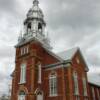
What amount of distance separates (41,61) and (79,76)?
7032mm

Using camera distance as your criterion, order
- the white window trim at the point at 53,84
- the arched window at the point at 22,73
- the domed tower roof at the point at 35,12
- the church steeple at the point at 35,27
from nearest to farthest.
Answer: the white window trim at the point at 53,84, the arched window at the point at 22,73, the church steeple at the point at 35,27, the domed tower roof at the point at 35,12

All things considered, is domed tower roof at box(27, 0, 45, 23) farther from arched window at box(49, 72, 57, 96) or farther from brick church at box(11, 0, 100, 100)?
arched window at box(49, 72, 57, 96)

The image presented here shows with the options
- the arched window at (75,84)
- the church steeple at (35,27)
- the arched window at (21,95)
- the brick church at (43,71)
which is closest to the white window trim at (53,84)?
the brick church at (43,71)

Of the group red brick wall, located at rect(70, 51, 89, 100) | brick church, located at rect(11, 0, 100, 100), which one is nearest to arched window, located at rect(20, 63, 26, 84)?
brick church, located at rect(11, 0, 100, 100)

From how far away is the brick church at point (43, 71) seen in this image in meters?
24.3

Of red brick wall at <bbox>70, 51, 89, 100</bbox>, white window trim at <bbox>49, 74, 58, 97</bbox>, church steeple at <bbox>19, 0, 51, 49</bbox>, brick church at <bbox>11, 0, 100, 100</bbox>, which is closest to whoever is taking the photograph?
brick church at <bbox>11, 0, 100, 100</bbox>

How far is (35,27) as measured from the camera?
30.0 metres

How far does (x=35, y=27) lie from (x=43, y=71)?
8.60 m

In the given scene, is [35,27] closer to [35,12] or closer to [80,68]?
[35,12]

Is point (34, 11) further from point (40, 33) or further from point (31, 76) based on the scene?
point (31, 76)

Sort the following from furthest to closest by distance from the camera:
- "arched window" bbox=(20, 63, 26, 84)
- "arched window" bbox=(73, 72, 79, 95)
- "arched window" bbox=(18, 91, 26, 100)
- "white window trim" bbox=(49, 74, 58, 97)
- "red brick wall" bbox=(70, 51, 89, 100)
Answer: "arched window" bbox=(20, 63, 26, 84)
"red brick wall" bbox=(70, 51, 89, 100)
"arched window" bbox=(18, 91, 26, 100)
"arched window" bbox=(73, 72, 79, 95)
"white window trim" bbox=(49, 74, 58, 97)

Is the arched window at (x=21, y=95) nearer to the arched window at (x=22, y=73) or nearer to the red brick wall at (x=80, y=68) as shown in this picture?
the arched window at (x=22, y=73)

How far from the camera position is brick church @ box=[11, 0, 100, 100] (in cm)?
2427

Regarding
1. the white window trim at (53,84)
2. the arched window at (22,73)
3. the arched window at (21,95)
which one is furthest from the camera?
the arched window at (22,73)
